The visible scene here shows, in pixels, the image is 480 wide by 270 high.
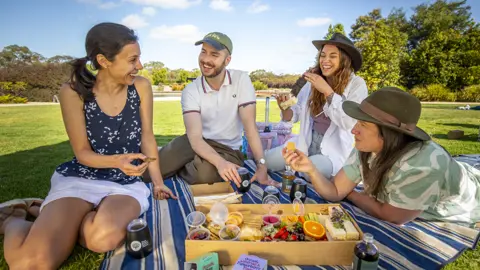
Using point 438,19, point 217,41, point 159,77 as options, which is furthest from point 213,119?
point 438,19

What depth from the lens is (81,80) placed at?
227cm

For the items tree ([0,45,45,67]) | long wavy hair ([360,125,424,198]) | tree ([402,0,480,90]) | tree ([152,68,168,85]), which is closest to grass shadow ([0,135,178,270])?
long wavy hair ([360,125,424,198])

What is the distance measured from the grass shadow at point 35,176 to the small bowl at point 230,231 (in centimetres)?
95

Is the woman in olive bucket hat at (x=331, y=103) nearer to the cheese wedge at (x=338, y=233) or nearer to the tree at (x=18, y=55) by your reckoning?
the cheese wedge at (x=338, y=233)

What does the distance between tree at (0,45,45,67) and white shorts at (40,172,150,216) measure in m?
24.8

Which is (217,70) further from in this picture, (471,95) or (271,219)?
(471,95)

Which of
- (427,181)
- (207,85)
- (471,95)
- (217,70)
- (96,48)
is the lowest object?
(471,95)

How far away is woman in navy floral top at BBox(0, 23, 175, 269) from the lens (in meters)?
1.82

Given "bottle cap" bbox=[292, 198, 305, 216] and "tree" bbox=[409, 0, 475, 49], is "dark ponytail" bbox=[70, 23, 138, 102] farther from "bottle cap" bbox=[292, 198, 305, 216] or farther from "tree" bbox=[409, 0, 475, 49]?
"tree" bbox=[409, 0, 475, 49]

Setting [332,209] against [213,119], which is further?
[213,119]

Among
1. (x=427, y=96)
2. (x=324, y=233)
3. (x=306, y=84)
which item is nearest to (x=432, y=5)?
(x=427, y=96)

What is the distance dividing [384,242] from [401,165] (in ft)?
2.14

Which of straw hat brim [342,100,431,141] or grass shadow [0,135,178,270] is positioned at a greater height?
straw hat brim [342,100,431,141]

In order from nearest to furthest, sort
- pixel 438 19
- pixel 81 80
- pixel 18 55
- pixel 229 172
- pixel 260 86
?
1. pixel 81 80
2. pixel 229 172
3. pixel 18 55
4. pixel 260 86
5. pixel 438 19
